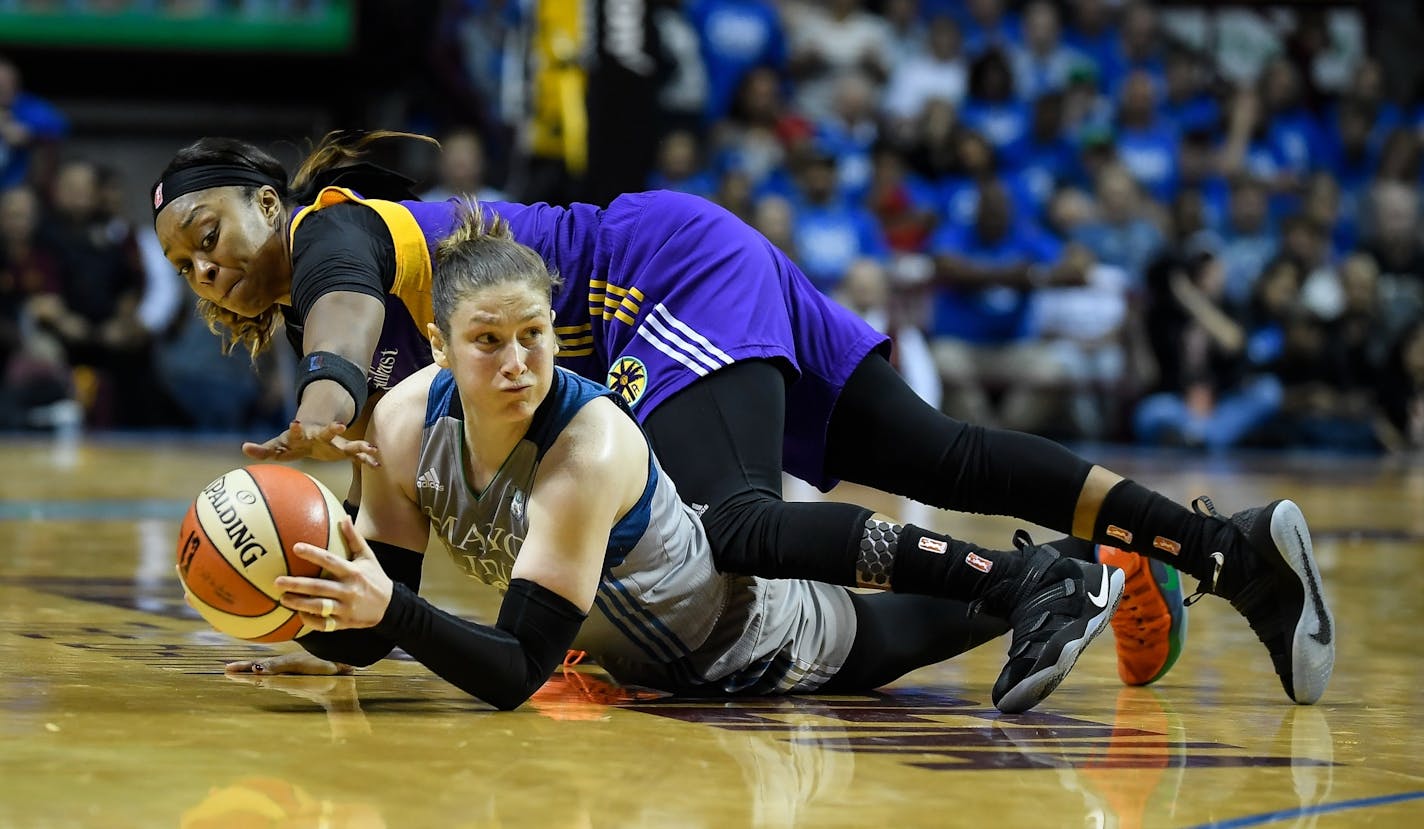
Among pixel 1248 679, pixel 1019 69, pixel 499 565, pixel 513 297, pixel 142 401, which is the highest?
pixel 1019 69

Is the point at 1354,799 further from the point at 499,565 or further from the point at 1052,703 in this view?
the point at 499,565

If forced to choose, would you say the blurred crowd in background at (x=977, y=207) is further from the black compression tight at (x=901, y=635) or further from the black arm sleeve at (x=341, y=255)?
the black compression tight at (x=901, y=635)

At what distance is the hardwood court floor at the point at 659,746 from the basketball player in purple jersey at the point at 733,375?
27 cm

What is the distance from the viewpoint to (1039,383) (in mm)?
12555

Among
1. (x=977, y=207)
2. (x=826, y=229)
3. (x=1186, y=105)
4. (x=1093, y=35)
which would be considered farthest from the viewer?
(x=1093, y=35)

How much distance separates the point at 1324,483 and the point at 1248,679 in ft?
21.9

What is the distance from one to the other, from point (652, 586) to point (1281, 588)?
1.29 metres

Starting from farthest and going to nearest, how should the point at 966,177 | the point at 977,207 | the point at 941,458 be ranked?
the point at 966,177
the point at 977,207
the point at 941,458

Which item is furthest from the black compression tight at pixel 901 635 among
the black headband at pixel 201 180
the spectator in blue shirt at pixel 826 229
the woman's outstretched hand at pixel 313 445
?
the spectator in blue shirt at pixel 826 229

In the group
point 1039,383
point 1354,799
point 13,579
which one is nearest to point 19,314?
point 1039,383

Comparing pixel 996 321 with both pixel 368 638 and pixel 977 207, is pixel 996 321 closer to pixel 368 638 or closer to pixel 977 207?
pixel 977 207

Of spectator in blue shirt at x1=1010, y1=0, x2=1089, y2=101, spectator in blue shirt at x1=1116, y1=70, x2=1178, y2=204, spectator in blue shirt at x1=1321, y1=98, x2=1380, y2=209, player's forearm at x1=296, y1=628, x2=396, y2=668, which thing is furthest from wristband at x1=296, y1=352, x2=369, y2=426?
spectator in blue shirt at x1=1321, y1=98, x2=1380, y2=209

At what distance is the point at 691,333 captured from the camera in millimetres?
3713

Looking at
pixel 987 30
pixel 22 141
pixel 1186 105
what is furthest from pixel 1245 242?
pixel 22 141
